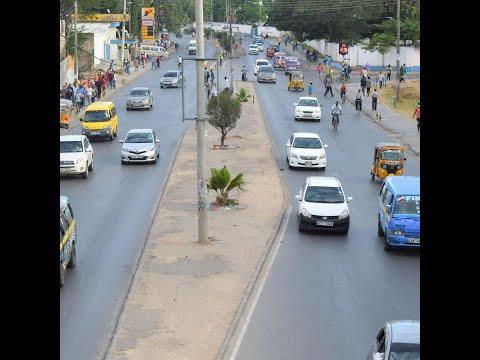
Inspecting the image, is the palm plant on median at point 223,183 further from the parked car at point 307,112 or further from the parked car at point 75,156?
the parked car at point 307,112

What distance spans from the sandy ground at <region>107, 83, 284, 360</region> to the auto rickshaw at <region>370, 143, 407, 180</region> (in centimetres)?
357

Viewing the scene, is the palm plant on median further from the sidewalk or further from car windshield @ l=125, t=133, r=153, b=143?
the sidewalk

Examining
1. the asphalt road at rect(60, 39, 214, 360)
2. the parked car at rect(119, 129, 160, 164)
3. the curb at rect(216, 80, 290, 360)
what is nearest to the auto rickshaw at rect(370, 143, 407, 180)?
the curb at rect(216, 80, 290, 360)

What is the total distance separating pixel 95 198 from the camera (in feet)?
96.7

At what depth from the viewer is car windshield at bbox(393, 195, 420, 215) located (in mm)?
22109

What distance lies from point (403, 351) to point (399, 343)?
13cm

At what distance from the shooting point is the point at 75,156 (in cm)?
3300

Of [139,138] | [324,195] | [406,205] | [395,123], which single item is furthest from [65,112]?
[406,205]

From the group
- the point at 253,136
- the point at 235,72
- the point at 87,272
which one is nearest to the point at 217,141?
the point at 253,136

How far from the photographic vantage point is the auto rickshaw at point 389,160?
32.7m

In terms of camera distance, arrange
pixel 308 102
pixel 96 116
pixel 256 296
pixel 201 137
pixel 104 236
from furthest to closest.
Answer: pixel 308 102 < pixel 96 116 < pixel 104 236 < pixel 201 137 < pixel 256 296

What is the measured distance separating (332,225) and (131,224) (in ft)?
17.2

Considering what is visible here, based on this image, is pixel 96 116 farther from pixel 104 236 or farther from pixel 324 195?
pixel 324 195
